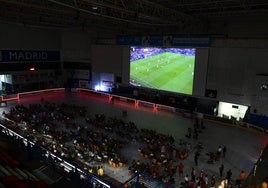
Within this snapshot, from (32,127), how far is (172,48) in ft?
55.8

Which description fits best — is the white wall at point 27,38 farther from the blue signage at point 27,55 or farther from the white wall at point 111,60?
the white wall at point 111,60

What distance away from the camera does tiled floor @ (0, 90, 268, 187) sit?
A: 15512 millimetres

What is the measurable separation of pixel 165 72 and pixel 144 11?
1012 centimetres

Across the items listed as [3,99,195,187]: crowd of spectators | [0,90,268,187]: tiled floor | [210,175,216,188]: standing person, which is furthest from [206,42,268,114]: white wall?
[210,175,216,188]: standing person

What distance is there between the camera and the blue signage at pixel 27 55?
31.6 m

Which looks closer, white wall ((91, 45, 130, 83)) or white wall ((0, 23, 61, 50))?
white wall ((0, 23, 61, 50))

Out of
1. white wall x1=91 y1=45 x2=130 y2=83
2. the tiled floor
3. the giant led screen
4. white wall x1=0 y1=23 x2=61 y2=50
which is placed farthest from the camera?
white wall x1=91 y1=45 x2=130 y2=83

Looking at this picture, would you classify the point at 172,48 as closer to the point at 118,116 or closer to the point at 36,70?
the point at 118,116

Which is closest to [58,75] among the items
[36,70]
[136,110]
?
[36,70]

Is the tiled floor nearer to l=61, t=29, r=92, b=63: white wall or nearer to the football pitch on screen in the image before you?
the football pitch on screen

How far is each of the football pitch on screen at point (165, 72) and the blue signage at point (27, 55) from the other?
13049mm

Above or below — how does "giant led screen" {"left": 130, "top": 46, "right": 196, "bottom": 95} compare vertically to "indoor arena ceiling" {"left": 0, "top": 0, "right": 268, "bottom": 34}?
below

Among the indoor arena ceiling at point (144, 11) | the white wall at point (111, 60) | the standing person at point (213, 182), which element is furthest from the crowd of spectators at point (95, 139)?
the indoor arena ceiling at point (144, 11)

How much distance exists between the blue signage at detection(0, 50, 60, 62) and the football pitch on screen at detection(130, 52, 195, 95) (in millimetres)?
13049
